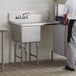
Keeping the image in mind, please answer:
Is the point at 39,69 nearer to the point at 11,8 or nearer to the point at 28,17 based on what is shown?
the point at 28,17

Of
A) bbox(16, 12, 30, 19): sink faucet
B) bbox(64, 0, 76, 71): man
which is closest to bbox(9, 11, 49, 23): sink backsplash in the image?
bbox(16, 12, 30, 19): sink faucet

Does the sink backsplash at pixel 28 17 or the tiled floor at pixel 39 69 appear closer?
the tiled floor at pixel 39 69

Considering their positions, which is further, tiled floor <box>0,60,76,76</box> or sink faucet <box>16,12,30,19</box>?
sink faucet <box>16,12,30,19</box>

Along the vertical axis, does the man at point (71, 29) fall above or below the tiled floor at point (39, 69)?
above

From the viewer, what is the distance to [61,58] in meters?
6.06

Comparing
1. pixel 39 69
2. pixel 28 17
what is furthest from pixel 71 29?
pixel 28 17

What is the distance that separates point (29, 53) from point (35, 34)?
26.8 inches

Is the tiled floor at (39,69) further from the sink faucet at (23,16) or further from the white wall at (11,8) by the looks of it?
the sink faucet at (23,16)

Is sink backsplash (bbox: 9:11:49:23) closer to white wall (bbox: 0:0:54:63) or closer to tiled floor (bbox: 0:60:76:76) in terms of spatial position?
white wall (bbox: 0:0:54:63)

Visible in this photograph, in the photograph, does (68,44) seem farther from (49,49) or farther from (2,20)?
(2,20)

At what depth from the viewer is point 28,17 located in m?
5.67

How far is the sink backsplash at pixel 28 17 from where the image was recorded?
555cm

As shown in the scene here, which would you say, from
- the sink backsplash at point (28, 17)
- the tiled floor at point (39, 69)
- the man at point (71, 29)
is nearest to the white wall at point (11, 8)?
the sink backsplash at point (28, 17)

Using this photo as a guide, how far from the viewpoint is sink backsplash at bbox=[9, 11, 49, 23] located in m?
5.55
